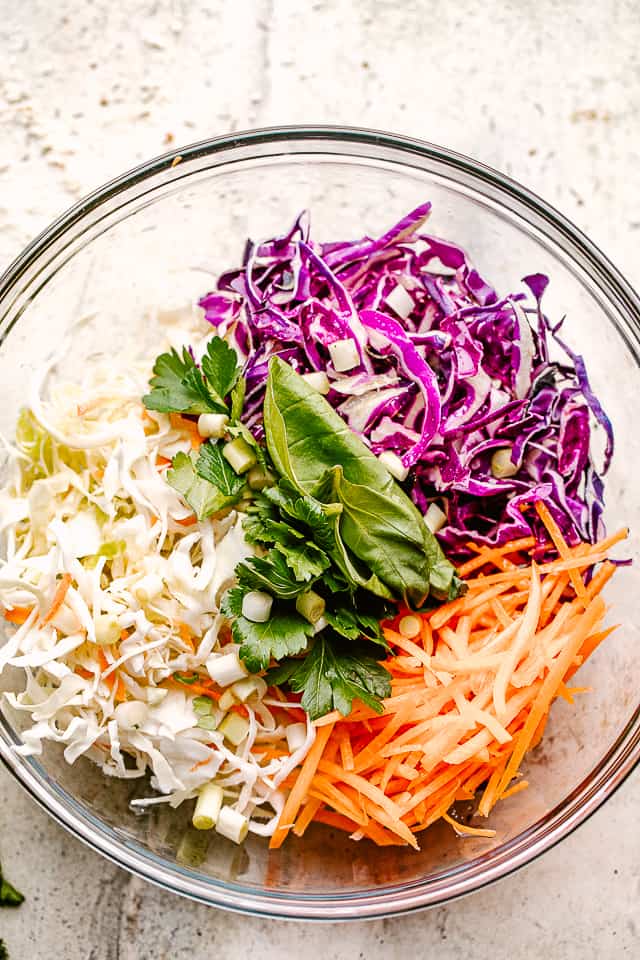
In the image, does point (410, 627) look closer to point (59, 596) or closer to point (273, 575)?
point (273, 575)

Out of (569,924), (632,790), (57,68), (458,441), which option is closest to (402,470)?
(458,441)

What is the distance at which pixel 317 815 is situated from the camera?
194 centimetres

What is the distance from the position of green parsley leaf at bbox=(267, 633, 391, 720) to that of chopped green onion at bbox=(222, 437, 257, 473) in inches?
14.7

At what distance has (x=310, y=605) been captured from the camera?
5.77 ft

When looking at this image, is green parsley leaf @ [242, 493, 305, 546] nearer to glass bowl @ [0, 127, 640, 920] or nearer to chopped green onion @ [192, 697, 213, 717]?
chopped green onion @ [192, 697, 213, 717]

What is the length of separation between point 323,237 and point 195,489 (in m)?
0.84

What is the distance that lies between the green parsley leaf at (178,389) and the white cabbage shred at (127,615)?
7 centimetres

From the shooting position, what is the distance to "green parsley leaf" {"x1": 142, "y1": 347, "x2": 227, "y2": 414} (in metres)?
1.90

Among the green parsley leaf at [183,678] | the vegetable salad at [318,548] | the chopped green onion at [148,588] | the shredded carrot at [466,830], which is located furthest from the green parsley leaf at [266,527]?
the shredded carrot at [466,830]

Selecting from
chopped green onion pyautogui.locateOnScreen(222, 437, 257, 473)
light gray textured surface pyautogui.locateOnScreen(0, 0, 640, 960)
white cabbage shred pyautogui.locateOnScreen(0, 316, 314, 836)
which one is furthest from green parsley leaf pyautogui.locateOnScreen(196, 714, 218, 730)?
light gray textured surface pyautogui.locateOnScreen(0, 0, 640, 960)

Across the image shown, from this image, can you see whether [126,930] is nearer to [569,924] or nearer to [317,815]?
[317,815]

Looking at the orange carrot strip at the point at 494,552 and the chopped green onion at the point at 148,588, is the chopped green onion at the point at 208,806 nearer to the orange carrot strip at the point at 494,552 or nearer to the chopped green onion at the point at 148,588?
the chopped green onion at the point at 148,588

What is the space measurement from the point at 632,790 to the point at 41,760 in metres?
1.38

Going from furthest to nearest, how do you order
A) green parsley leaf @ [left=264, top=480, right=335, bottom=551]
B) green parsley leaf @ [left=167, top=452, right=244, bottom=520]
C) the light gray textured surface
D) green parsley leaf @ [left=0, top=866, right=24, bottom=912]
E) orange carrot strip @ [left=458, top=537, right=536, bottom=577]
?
the light gray textured surface < green parsley leaf @ [left=0, top=866, right=24, bottom=912] < orange carrot strip @ [left=458, top=537, right=536, bottom=577] < green parsley leaf @ [left=167, top=452, right=244, bottom=520] < green parsley leaf @ [left=264, top=480, right=335, bottom=551]
